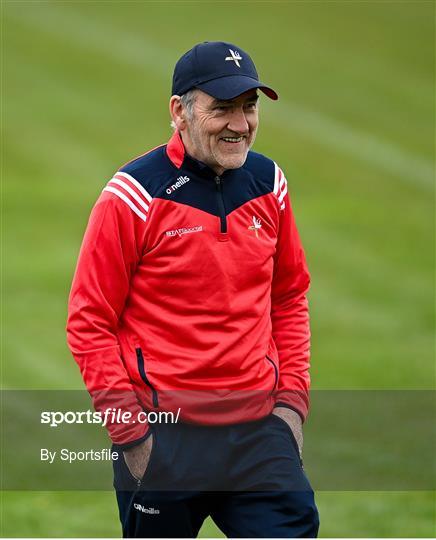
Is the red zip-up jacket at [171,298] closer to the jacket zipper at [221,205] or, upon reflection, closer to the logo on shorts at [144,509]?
the jacket zipper at [221,205]

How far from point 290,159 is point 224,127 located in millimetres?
11784

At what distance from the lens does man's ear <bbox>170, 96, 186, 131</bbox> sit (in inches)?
196

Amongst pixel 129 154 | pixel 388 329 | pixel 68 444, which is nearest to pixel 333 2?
pixel 129 154

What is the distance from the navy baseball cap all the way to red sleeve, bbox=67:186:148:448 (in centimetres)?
52

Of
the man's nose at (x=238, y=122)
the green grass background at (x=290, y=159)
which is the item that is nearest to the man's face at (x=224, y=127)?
the man's nose at (x=238, y=122)

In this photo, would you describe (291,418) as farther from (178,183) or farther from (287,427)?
(178,183)

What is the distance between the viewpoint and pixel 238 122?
484 centimetres

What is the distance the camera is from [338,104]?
18.2 meters

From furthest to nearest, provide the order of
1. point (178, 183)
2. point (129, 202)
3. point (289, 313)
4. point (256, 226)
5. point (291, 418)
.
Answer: point (289, 313) → point (291, 418) → point (256, 226) → point (178, 183) → point (129, 202)

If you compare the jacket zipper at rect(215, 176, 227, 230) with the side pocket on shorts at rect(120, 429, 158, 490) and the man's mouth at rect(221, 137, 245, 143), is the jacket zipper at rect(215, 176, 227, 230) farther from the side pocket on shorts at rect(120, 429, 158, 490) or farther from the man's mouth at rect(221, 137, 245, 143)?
the side pocket on shorts at rect(120, 429, 158, 490)

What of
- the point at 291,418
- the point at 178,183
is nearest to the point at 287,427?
the point at 291,418

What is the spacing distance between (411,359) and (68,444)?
3.47m

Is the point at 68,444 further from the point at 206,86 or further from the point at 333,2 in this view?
the point at 333,2

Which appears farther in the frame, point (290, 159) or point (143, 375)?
point (290, 159)
